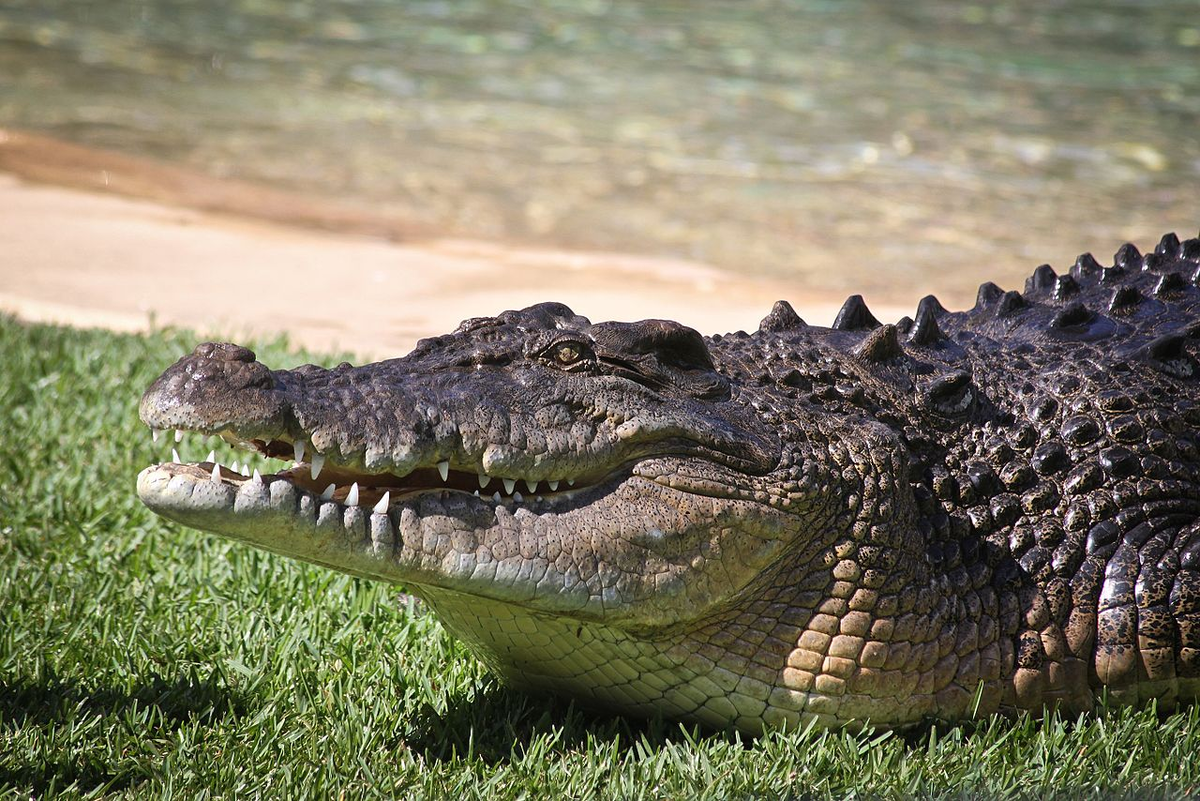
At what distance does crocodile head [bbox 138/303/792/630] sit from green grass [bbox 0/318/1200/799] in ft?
1.24

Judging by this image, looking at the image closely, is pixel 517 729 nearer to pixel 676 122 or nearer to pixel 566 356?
pixel 566 356

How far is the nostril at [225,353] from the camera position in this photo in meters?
2.61

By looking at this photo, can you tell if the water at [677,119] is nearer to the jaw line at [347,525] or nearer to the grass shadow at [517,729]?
the grass shadow at [517,729]

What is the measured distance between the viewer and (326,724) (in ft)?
10.0

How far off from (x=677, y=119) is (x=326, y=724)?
1010 cm

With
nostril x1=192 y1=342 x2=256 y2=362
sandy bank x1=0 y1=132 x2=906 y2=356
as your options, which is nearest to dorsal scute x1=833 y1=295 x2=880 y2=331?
nostril x1=192 y1=342 x2=256 y2=362

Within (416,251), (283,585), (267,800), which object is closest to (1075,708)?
(267,800)

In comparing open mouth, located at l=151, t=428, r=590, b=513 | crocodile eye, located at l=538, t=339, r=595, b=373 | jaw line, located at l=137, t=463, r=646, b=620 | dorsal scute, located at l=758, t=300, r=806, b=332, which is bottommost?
jaw line, located at l=137, t=463, r=646, b=620

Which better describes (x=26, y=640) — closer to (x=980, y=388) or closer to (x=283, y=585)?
(x=283, y=585)

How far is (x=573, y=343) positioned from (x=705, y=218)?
687 cm

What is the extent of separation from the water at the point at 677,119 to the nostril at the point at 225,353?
573 centimetres

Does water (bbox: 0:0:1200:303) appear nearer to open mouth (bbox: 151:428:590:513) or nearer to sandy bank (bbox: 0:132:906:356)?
sandy bank (bbox: 0:132:906:356)

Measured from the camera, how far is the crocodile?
2637 millimetres

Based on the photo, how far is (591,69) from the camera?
14.4 m
